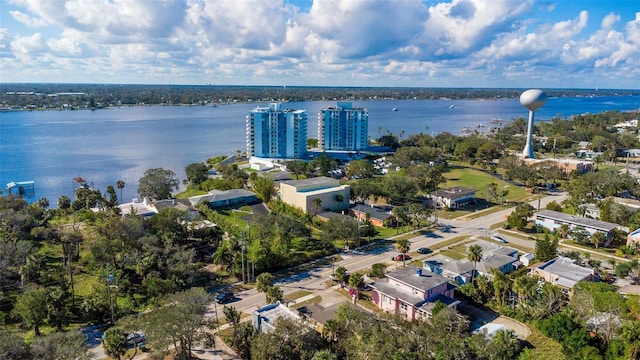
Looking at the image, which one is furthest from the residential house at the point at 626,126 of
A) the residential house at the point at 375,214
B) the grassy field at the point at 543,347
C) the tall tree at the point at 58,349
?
the tall tree at the point at 58,349

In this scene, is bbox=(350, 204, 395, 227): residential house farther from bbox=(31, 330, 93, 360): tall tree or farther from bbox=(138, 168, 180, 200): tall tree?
bbox=(31, 330, 93, 360): tall tree

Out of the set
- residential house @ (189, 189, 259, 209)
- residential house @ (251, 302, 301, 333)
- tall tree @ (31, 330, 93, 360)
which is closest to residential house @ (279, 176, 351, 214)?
residential house @ (189, 189, 259, 209)

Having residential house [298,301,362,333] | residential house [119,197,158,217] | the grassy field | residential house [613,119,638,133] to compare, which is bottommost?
the grassy field

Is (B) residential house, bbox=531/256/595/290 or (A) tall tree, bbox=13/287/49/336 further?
(B) residential house, bbox=531/256/595/290

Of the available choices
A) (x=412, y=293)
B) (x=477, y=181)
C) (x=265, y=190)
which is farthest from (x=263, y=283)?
(x=477, y=181)

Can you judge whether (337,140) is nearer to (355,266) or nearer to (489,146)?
(489,146)

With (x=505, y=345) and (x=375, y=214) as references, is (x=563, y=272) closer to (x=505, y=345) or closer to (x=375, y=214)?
(x=505, y=345)
